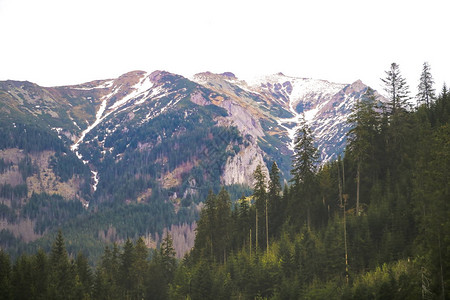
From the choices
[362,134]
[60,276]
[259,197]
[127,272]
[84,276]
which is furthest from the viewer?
[259,197]

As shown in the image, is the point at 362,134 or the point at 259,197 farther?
the point at 259,197

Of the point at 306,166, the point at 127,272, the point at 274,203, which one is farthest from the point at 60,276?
the point at 306,166

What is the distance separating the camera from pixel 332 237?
57250mm

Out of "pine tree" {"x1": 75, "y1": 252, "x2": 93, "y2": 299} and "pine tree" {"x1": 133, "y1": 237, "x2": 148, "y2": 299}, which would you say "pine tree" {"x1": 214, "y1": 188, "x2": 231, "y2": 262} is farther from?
"pine tree" {"x1": 75, "y1": 252, "x2": 93, "y2": 299}

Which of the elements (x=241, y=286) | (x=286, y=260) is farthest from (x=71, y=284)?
(x=286, y=260)

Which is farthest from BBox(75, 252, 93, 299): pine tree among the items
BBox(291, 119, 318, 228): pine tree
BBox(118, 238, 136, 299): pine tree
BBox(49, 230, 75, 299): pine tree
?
BBox(291, 119, 318, 228): pine tree

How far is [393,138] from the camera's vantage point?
66.1 meters

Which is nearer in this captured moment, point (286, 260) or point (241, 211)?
point (286, 260)

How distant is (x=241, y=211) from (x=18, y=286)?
135ft

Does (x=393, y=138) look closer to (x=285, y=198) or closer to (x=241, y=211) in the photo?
(x=285, y=198)

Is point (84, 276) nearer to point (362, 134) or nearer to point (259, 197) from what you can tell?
point (259, 197)

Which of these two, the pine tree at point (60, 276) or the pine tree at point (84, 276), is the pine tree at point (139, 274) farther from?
Result: the pine tree at point (60, 276)

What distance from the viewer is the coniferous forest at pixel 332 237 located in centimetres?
4275

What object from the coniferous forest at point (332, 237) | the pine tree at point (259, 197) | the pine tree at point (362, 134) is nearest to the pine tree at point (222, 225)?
the coniferous forest at point (332, 237)
